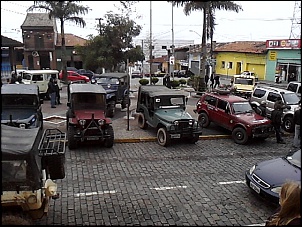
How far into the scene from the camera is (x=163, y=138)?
35.4ft

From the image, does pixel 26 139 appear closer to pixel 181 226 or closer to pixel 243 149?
pixel 181 226

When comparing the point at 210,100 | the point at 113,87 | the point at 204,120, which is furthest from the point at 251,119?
the point at 113,87

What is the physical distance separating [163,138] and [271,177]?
4.64 meters

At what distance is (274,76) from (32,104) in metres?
27.3

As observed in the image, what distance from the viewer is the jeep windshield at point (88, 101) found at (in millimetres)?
10750

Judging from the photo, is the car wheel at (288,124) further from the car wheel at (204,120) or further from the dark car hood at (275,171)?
the dark car hood at (275,171)

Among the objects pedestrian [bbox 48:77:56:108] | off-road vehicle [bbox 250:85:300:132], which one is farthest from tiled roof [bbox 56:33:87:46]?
off-road vehicle [bbox 250:85:300:132]

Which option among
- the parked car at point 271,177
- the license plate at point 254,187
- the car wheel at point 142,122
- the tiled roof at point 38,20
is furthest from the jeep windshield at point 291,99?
the tiled roof at point 38,20

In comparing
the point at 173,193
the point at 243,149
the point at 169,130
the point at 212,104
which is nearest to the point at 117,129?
the point at 169,130

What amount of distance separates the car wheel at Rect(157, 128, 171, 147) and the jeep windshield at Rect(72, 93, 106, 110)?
207 centimetres

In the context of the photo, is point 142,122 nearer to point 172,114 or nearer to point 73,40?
point 172,114

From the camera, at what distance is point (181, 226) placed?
5.62 meters

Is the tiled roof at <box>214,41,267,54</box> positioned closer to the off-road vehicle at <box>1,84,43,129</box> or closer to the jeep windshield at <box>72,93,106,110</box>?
the jeep windshield at <box>72,93,106,110</box>

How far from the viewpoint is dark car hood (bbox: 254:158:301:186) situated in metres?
6.45
